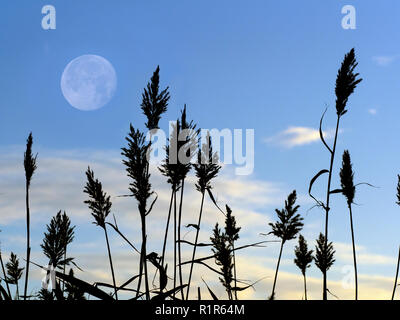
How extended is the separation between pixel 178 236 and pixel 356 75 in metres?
1.98

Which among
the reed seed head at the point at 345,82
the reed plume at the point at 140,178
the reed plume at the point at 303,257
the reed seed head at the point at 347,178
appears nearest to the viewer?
the reed plume at the point at 140,178

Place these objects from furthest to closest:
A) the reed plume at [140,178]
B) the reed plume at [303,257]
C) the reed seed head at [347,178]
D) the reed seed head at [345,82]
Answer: the reed plume at [303,257] → the reed seed head at [347,178] → the reed seed head at [345,82] → the reed plume at [140,178]

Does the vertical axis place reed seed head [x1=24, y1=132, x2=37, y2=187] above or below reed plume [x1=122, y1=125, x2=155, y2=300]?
above

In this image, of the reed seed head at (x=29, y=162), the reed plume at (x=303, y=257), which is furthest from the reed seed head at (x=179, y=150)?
the reed plume at (x=303, y=257)

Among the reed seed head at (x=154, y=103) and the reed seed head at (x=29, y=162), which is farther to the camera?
the reed seed head at (x=29, y=162)

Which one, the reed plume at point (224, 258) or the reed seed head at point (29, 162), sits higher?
the reed seed head at point (29, 162)

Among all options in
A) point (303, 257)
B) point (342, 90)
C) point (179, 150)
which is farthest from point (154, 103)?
point (303, 257)

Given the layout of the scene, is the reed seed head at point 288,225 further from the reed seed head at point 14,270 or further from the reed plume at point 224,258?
the reed seed head at point 14,270

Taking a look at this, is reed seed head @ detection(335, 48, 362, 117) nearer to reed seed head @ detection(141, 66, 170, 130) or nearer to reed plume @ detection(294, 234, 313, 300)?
reed seed head @ detection(141, 66, 170, 130)

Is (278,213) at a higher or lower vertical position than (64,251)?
higher

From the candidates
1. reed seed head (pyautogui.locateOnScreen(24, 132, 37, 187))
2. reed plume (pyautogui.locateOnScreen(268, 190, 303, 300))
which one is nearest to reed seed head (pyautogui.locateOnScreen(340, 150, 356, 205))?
reed plume (pyautogui.locateOnScreen(268, 190, 303, 300))
